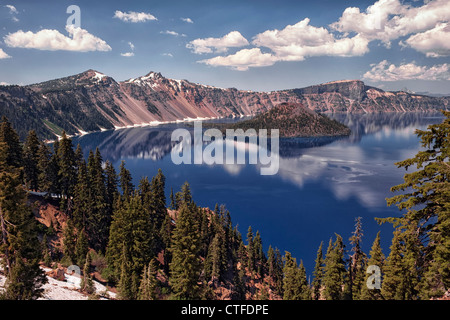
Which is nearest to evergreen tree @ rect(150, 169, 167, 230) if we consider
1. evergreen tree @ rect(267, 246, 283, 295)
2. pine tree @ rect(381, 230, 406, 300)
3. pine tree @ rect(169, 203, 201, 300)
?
evergreen tree @ rect(267, 246, 283, 295)

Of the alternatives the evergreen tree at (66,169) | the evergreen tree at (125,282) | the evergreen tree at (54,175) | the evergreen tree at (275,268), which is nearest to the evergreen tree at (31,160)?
the evergreen tree at (54,175)

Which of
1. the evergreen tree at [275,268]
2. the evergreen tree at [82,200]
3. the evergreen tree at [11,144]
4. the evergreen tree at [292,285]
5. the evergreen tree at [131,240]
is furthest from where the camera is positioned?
the evergreen tree at [275,268]

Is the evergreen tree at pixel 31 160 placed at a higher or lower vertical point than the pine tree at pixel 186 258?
higher

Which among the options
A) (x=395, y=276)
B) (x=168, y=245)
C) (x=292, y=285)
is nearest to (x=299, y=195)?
(x=168, y=245)

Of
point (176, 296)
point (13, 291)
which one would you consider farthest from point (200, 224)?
point (13, 291)

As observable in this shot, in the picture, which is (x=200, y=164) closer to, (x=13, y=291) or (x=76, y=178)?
(x=76, y=178)

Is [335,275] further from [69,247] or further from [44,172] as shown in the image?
[44,172]

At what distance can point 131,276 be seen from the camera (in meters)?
41.2

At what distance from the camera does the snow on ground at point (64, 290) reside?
30.2 metres

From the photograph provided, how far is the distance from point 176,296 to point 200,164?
511 feet

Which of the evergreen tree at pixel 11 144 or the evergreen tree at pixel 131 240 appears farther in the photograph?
the evergreen tree at pixel 11 144

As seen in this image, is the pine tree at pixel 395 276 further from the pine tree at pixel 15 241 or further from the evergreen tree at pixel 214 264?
the pine tree at pixel 15 241

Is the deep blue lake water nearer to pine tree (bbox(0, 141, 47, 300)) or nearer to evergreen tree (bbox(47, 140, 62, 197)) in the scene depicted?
evergreen tree (bbox(47, 140, 62, 197))

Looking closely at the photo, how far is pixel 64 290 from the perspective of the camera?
108 feet
